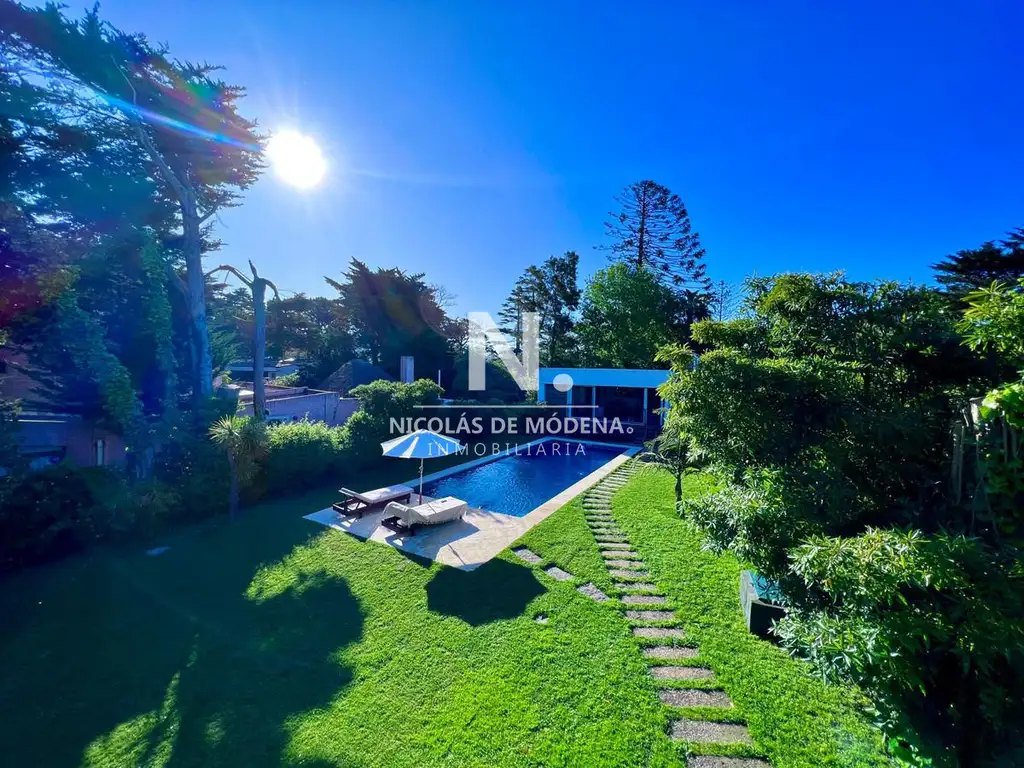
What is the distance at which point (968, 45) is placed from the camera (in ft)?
21.6

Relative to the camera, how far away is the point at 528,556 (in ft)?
23.2

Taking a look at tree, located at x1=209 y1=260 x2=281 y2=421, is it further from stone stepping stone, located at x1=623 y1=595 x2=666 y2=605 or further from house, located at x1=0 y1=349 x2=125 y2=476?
stone stepping stone, located at x1=623 y1=595 x2=666 y2=605

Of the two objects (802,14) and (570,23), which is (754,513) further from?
(570,23)

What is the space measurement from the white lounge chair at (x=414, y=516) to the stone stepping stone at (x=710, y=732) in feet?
18.3

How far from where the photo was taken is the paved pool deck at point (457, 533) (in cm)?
726

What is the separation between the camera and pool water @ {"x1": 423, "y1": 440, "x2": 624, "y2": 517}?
11258mm

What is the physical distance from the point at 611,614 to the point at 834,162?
46.6 ft

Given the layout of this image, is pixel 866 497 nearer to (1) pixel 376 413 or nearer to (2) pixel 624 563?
(2) pixel 624 563

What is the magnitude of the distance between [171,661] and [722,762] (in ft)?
20.1

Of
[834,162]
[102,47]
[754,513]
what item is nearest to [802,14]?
[834,162]

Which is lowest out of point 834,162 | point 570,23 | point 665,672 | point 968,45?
point 665,672

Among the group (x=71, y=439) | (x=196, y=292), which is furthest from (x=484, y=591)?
(x=196, y=292)

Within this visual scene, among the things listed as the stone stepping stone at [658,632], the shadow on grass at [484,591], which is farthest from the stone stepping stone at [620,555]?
the stone stepping stone at [658,632]

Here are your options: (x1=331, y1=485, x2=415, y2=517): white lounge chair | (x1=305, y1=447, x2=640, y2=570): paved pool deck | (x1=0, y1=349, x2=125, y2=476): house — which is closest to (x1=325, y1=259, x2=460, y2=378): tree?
(x1=0, y1=349, x2=125, y2=476): house
